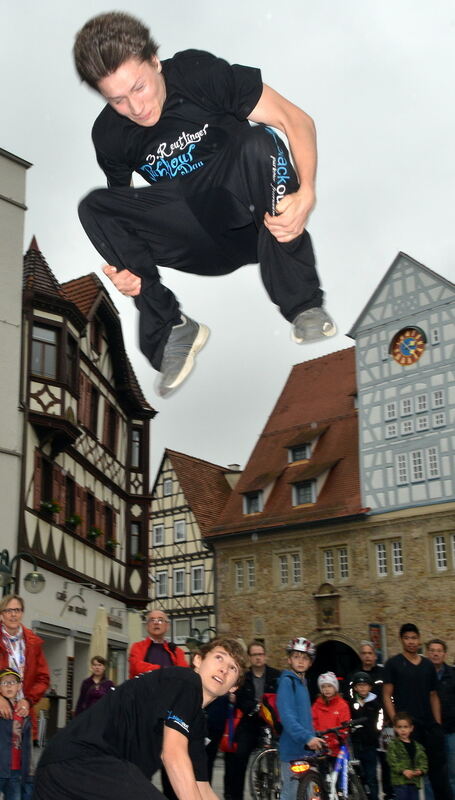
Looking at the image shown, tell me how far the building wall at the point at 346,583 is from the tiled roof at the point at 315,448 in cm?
71

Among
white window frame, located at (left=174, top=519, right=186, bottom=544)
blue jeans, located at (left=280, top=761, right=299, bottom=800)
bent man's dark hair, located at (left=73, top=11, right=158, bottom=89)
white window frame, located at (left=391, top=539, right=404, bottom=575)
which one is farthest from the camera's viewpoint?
white window frame, located at (left=174, top=519, right=186, bottom=544)

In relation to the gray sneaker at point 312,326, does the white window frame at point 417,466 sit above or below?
above

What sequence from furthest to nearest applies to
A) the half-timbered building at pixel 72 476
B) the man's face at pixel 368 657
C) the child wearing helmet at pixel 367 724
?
the half-timbered building at pixel 72 476
the man's face at pixel 368 657
the child wearing helmet at pixel 367 724

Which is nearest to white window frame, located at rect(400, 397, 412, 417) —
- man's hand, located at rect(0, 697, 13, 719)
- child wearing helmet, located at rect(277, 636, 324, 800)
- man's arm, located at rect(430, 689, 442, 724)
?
man's arm, located at rect(430, 689, 442, 724)

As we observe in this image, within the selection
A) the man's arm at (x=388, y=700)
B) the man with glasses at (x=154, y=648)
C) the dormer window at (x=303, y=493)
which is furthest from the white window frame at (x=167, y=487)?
the man with glasses at (x=154, y=648)

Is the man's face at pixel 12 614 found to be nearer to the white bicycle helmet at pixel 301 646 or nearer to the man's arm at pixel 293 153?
the white bicycle helmet at pixel 301 646

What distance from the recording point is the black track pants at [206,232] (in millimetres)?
3990

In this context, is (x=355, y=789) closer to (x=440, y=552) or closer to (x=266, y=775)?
(x=266, y=775)

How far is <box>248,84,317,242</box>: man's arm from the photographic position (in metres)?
3.86

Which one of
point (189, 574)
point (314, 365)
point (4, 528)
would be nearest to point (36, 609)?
point (4, 528)

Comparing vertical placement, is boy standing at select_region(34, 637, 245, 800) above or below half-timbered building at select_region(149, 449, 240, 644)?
below

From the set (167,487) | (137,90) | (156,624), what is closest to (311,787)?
(156,624)

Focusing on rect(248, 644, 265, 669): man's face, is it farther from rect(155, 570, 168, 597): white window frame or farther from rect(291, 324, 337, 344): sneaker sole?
rect(155, 570, 168, 597): white window frame

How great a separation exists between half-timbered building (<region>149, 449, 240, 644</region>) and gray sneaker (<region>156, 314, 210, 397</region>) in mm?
42231
